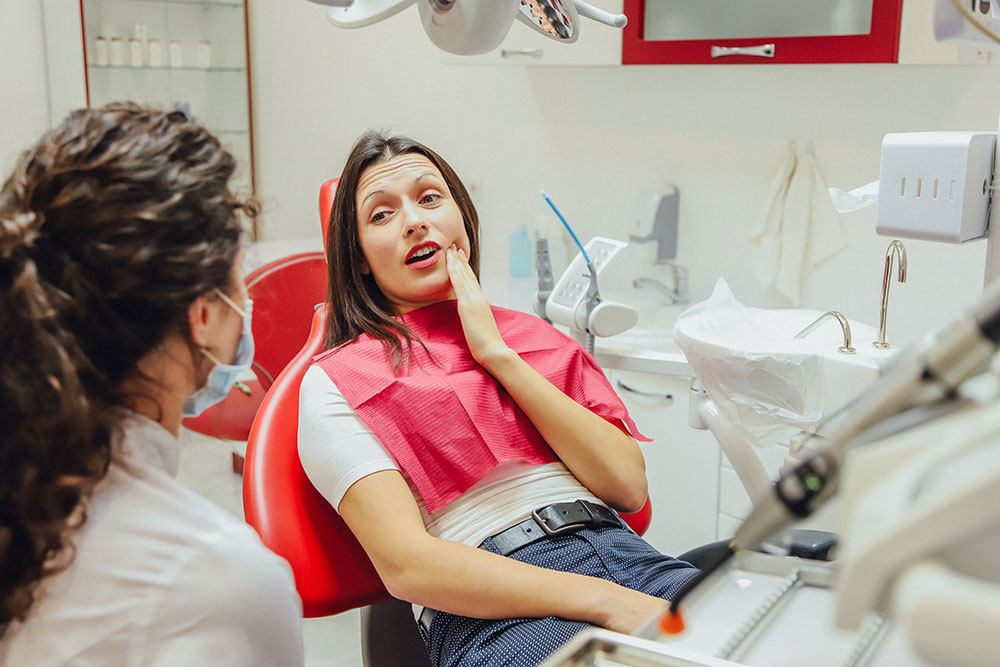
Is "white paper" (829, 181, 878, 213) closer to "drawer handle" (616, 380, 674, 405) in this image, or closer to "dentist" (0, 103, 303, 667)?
"drawer handle" (616, 380, 674, 405)

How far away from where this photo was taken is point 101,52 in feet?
11.7

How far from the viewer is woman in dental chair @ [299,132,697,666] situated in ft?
4.36

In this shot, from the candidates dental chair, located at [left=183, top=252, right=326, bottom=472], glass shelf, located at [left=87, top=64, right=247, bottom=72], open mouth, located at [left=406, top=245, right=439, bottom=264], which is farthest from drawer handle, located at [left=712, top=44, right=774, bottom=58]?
glass shelf, located at [left=87, top=64, right=247, bottom=72]

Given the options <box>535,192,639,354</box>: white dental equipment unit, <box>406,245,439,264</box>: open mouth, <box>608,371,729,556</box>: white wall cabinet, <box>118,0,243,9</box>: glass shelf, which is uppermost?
<box>118,0,243,9</box>: glass shelf

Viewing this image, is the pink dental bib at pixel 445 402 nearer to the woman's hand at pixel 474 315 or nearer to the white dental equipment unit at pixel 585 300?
the woman's hand at pixel 474 315

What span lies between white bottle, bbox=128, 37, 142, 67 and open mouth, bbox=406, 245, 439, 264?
2491 millimetres

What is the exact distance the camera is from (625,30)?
2496 mm

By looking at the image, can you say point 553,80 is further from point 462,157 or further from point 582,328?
point 582,328

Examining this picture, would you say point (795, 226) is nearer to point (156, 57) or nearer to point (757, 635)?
point (757, 635)

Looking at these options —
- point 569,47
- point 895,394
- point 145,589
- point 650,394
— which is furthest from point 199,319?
point 569,47

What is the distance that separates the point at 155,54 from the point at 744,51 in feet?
7.93

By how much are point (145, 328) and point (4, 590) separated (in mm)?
252

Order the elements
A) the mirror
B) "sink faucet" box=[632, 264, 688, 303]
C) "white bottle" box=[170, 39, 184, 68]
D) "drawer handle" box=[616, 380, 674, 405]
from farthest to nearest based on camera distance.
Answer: "white bottle" box=[170, 39, 184, 68] → "sink faucet" box=[632, 264, 688, 303] → "drawer handle" box=[616, 380, 674, 405] → the mirror

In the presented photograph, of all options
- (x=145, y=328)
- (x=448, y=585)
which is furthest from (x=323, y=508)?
(x=145, y=328)
